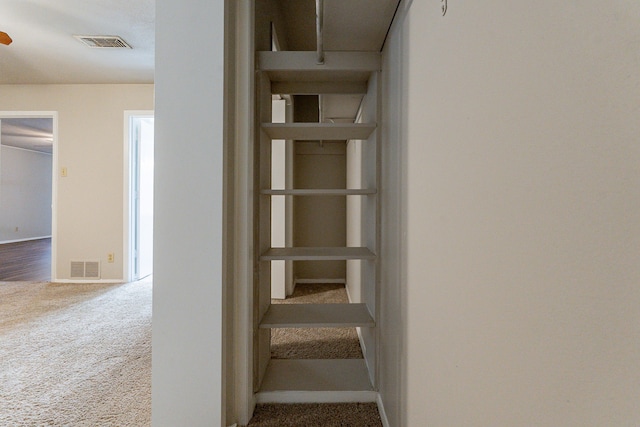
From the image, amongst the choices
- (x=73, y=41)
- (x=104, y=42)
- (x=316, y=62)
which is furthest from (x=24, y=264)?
(x=316, y=62)

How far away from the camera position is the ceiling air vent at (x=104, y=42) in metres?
2.98

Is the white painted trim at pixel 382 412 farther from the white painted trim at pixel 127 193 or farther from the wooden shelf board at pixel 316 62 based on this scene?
the white painted trim at pixel 127 193

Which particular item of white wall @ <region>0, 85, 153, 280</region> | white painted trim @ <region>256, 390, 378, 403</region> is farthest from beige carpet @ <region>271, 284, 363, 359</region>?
white wall @ <region>0, 85, 153, 280</region>

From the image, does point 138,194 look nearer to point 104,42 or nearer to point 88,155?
point 88,155

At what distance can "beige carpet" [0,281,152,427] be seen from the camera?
160 cm

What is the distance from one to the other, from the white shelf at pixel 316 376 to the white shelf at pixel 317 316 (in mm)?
370

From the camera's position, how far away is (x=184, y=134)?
1.32 metres

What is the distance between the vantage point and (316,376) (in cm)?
184

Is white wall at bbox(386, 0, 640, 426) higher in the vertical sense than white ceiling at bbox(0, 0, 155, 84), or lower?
lower

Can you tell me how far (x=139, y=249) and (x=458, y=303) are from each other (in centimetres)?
455

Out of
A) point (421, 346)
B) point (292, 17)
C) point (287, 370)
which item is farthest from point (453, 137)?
point (292, 17)

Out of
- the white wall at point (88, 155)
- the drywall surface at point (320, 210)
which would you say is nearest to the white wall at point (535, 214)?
the drywall surface at point (320, 210)

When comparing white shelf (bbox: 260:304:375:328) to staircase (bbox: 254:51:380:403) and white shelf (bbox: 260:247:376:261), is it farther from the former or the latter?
white shelf (bbox: 260:247:376:261)

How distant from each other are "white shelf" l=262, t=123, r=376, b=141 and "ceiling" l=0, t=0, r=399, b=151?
0.40 metres
